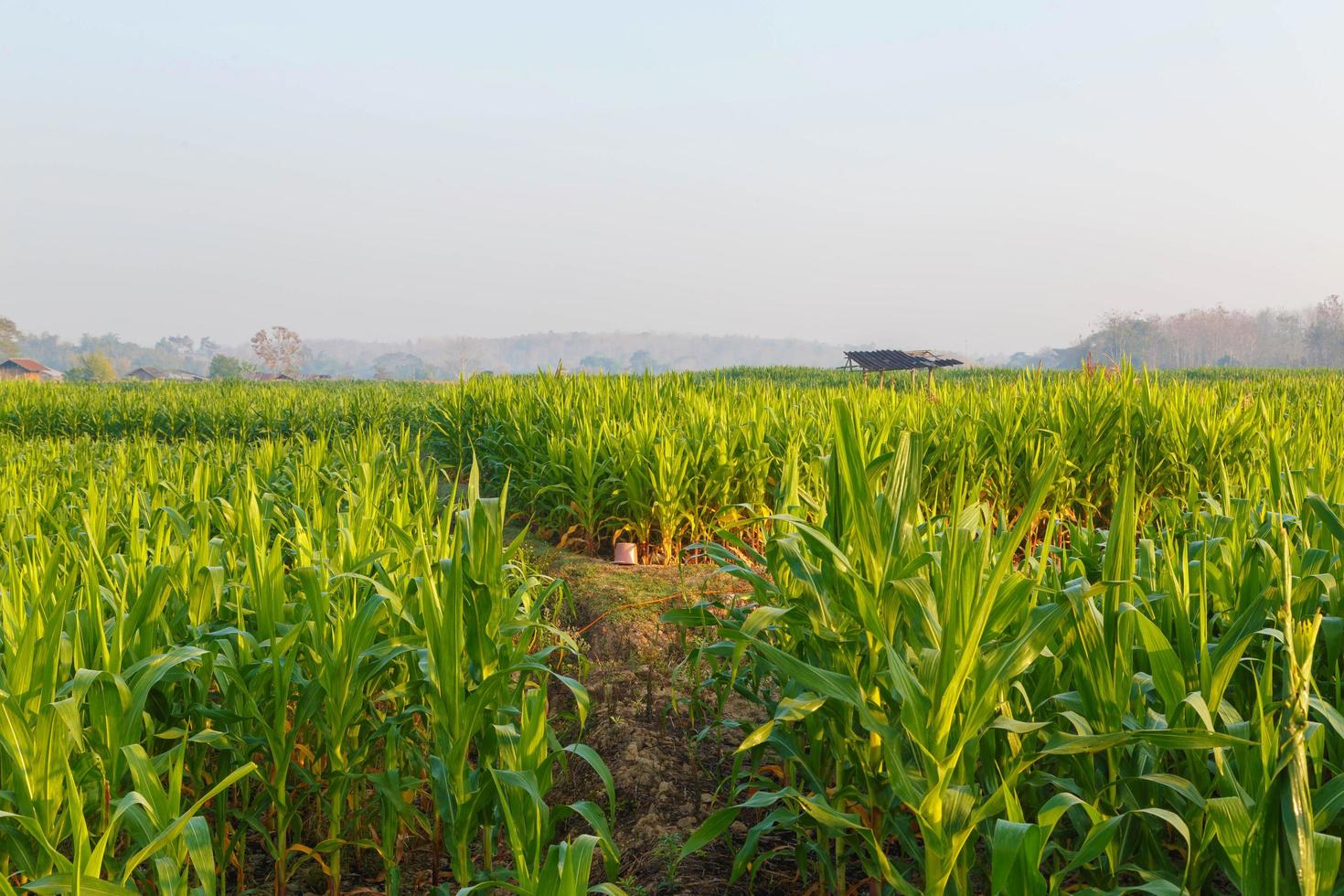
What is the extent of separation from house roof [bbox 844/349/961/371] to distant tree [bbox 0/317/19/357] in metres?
109

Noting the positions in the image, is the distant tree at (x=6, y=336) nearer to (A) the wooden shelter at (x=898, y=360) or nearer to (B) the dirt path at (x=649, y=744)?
(A) the wooden shelter at (x=898, y=360)

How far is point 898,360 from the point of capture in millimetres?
37906

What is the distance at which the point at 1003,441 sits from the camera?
5.94m

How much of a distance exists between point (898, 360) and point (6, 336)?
114 m

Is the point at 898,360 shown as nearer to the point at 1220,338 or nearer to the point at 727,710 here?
the point at 727,710

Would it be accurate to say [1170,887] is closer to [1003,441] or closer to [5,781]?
[5,781]

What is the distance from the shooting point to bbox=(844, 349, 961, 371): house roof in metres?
36.7

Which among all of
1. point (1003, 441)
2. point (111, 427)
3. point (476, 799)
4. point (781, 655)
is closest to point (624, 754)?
point (476, 799)

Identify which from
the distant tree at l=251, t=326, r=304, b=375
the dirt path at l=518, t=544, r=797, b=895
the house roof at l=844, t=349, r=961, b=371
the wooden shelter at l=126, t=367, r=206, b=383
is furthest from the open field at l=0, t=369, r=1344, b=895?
the distant tree at l=251, t=326, r=304, b=375

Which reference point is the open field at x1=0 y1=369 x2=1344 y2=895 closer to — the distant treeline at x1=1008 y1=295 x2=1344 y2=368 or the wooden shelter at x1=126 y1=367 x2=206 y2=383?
the wooden shelter at x1=126 y1=367 x2=206 y2=383

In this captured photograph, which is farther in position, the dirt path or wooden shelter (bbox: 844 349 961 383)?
wooden shelter (bbox: 844 349 961 383)

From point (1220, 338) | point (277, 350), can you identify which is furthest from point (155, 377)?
point (1220, 338)

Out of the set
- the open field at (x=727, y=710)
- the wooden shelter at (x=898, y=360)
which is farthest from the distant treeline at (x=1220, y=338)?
the open field at (x=727, y=710)

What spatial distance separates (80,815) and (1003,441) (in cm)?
558
